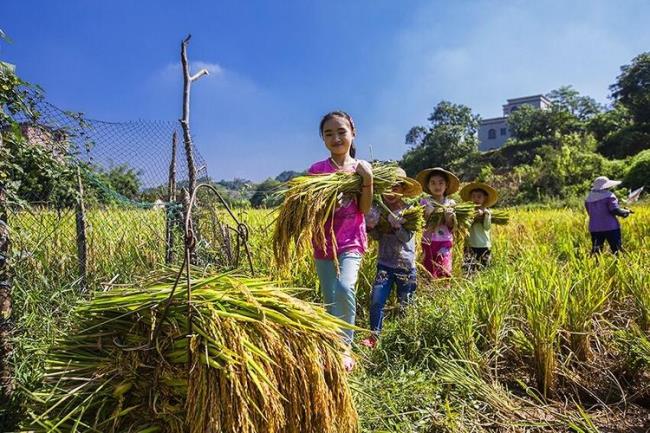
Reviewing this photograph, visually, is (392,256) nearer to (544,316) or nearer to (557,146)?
(544,316)

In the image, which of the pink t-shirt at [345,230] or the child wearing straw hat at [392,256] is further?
the child wearing straw hat at [392,256]

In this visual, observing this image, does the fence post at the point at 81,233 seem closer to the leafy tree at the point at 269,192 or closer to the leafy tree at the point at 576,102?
the leafy tree at the point at 269,192

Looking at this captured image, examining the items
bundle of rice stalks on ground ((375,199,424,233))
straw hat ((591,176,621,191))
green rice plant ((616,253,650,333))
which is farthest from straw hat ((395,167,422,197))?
straw hat ((591,176,621,191))

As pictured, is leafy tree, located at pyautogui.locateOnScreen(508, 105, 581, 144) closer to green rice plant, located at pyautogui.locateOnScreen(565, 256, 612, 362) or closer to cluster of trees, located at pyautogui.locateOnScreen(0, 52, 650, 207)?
cluster of trees, located at pyautogui.locateOnScreen(0, 52, 650, 207)

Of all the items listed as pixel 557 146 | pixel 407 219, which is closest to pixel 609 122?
pixel 557 146

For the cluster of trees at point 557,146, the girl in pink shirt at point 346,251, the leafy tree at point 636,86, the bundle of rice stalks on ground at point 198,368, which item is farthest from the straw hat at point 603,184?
the leafy tree at point 636,86

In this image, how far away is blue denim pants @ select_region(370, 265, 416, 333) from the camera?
9.30 feet

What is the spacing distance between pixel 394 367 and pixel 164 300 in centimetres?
155

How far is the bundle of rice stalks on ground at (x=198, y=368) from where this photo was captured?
1022mm

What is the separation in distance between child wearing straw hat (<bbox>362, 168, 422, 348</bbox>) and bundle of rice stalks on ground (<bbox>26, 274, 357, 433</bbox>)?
1.67 metres

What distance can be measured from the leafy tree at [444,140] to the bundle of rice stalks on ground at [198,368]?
42.3 meters

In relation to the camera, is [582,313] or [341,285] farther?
[582,313]

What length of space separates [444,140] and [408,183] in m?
42.8

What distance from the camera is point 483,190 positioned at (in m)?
4.63
